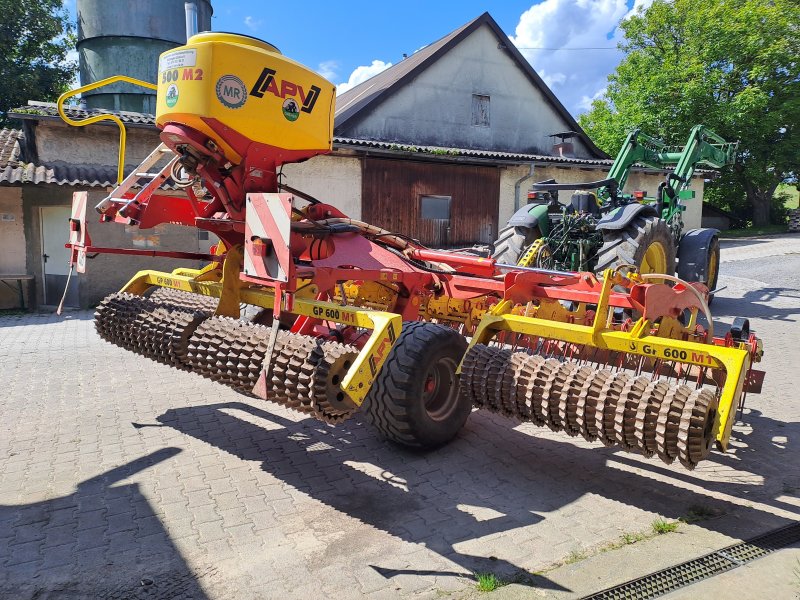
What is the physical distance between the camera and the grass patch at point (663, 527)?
336cm

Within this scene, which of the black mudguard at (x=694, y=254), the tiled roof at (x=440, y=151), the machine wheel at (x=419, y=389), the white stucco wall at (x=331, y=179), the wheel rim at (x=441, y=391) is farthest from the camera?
the tiled roof at (x=440, y=151)

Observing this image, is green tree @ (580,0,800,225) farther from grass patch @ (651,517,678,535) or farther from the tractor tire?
grass patch @ (651,517,678,535)

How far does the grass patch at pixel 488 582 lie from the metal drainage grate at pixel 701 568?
1.27 ft

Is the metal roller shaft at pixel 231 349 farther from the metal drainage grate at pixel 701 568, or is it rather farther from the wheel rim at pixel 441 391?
the metal drainage grate at pixel 701 568

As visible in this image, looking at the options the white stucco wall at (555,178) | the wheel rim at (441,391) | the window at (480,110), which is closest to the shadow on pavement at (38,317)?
the wheel rim at (441,391)

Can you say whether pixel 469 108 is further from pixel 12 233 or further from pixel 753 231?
pixel 753 231

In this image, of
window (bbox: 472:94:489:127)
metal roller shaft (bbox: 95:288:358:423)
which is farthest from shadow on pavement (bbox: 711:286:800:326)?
window (bbox: 472:94:489:127)

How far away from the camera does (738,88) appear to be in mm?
24312

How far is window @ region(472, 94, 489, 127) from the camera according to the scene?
17.7 m

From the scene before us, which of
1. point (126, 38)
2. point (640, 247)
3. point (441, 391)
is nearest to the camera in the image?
point (441, 391)

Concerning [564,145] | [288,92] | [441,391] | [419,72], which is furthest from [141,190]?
[564,145]

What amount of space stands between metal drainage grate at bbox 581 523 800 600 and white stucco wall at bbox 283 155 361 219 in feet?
33.8

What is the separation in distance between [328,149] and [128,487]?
258cm

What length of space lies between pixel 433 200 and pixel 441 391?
10560 millimetres
